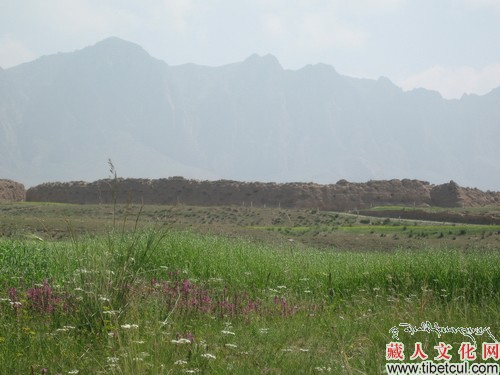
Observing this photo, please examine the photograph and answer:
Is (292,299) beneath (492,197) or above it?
beneath

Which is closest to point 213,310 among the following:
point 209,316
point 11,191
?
A: point 209,316

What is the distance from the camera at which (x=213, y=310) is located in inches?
365

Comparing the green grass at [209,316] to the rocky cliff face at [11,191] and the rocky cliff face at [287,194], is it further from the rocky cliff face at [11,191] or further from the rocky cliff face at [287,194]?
the rocky cliff face at [11,191]

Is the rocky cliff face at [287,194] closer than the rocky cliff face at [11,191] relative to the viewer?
Yes

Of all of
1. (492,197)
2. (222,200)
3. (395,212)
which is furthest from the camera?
(492,197)

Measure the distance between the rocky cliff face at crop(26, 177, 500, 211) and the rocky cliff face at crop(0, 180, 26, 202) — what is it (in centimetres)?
169

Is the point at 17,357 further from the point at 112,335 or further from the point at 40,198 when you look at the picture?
the point at 40,198

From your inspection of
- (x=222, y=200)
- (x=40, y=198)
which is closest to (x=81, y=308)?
(x=222, y=200)

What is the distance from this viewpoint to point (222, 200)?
55.8 m

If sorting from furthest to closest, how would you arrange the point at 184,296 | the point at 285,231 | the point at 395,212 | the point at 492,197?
the point at 492,197
the point at 395,212
the point at 285,231
the point at 184,296

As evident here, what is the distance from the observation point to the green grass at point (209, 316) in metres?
→ 6.18

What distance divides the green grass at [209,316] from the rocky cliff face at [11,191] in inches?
1893

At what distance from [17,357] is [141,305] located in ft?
6.16

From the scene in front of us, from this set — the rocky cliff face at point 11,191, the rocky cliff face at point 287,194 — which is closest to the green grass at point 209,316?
the rocky cliff face at point 287,194
